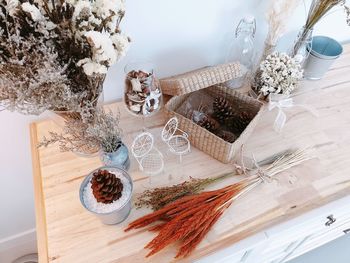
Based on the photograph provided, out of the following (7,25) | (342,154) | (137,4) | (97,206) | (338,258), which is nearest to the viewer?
(7,25)

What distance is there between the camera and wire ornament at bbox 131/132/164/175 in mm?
847

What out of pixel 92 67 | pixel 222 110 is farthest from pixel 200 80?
pixel 92 67

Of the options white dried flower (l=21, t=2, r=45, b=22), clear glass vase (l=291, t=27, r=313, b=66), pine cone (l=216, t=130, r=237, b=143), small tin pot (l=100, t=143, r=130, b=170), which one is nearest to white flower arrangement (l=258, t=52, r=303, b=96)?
clear glass vase (l=291, t=27, r=313, b=66)

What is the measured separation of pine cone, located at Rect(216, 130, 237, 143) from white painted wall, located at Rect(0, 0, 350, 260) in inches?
11.7

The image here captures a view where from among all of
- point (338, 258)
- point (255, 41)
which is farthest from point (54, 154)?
point (338, 258)

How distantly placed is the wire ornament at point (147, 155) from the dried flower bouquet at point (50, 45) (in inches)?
12.5

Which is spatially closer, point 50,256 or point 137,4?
point 50,256

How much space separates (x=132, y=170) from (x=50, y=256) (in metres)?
0.30

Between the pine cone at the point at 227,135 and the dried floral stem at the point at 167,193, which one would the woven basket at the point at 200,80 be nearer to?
the pine cone at the point at 227,135

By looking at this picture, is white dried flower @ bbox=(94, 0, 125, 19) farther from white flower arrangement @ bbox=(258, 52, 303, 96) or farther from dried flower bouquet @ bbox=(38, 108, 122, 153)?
white flower arrangement @ bbox=(258, 52, 303, 96)

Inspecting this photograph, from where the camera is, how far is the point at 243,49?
3.41ft

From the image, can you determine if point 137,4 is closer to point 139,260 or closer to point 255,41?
point 255,41

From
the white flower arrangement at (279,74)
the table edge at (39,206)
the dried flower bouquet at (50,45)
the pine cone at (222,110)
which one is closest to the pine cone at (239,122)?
the pine cone at (222,110)

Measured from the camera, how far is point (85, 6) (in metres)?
0.51
